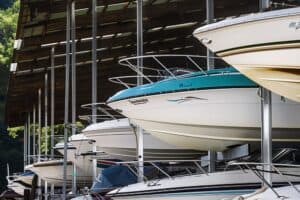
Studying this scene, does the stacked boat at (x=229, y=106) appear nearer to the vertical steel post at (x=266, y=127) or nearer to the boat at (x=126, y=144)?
the vertical steel post at (x=266, y=127)

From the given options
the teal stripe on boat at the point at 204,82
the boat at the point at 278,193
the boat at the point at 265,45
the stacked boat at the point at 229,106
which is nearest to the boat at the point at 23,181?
the stacked boat at the point at 229,106

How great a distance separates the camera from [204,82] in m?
7.13

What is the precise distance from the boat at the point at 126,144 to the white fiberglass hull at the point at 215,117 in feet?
5.61

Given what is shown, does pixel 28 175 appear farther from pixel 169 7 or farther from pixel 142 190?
pixel 142 190

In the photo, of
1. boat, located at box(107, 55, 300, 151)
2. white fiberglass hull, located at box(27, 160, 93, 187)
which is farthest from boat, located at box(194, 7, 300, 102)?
white fiberglass hull, located at box(27, 160, 93, 187)

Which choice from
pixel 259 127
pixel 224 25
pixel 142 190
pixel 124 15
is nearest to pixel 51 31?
pixel 124 15

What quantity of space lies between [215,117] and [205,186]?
28.5 inches

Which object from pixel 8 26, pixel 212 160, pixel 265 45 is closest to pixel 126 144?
pixel 212 160

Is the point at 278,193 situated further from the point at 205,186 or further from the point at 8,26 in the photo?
the point at 8,26

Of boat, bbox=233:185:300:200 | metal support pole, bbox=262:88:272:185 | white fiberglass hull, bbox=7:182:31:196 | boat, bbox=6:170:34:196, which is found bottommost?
white fiberglass hull, bbox=7:182:31:196

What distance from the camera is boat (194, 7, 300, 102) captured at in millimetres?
5422

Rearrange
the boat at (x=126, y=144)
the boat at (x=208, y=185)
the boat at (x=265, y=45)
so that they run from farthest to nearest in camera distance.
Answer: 1. the boat at (x=126, y=144)
2. the boat at (x=208, y=185)
3. the boat at (x=265, y=45)

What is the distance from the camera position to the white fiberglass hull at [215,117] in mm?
6945

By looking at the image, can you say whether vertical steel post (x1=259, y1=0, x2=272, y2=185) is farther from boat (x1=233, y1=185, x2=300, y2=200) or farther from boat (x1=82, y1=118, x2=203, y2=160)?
boat (x1=82, y1=118, x2=203, y2=160)
